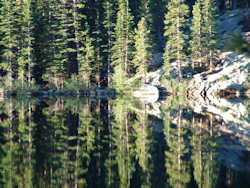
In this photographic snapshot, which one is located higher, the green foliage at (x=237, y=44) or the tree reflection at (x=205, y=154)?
the green foliage at (x=237, y=44)

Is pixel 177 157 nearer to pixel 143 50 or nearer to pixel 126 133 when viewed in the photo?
pixel 126 133

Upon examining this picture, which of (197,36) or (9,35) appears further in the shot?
(197,36)

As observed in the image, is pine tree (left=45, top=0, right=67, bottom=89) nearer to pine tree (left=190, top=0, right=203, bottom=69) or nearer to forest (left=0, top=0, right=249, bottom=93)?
forest (left=0, top=0, right=249, bottom=93)

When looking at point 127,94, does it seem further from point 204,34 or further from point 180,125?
point 180,125

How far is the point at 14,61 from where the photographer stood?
38.6m

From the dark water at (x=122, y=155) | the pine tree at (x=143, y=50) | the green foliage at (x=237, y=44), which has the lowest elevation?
the dark water at (x=122, y=155)

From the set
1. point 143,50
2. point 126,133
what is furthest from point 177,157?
point 143,50

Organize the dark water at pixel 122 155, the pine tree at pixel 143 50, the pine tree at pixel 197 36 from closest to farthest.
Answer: the dark water at pixel 122 155 → the pine tree at pixel 143 50 → the pine tree at pixel 197 36

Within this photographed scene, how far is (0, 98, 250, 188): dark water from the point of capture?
253 inches

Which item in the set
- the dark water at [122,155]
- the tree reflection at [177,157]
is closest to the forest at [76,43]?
the dark water at [122,155]

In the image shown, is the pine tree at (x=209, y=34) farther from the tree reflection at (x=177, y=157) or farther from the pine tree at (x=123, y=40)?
the tree reflection at (x=177, y=157)

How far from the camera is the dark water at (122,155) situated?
6418mm

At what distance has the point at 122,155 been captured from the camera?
8.44m

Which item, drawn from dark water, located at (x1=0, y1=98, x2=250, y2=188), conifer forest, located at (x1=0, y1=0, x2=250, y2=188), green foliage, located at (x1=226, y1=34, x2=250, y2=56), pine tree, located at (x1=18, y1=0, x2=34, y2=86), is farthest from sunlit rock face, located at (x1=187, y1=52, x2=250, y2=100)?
green foliage, located at (x1=226, y1=34, x2=250, y2=56)
